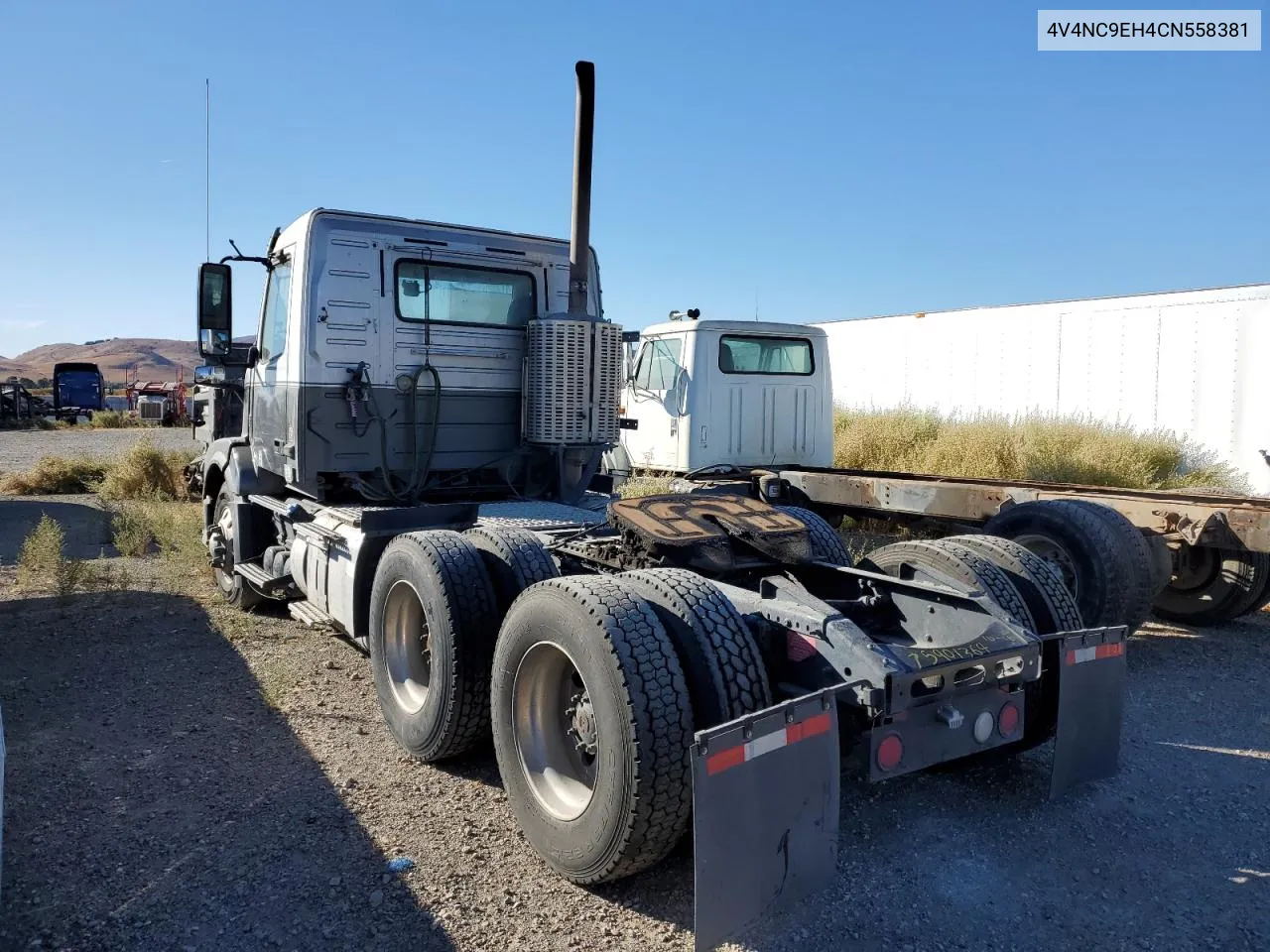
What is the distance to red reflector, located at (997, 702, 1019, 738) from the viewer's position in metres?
3.39

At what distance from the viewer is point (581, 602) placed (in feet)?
10.5

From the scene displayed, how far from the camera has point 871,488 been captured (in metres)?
7.70

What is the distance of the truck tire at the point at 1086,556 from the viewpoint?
18.0ft

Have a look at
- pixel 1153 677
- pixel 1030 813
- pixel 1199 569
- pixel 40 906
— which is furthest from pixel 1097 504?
pixel 40 906

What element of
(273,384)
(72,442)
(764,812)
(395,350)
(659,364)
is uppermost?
(659,364)

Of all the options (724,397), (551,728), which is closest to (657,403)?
(724,397)

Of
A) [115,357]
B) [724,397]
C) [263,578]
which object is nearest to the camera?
[263,578]

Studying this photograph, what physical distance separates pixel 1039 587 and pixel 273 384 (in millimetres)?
4782

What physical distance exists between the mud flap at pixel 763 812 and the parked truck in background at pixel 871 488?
8.05 ft

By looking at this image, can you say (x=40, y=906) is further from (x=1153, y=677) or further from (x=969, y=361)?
(x=969, y=361)

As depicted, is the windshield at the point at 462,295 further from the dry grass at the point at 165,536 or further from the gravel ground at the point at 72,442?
the gravel ground at the point at 72,442

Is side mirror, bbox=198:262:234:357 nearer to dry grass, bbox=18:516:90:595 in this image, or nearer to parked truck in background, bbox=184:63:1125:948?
parked truck in background, bbox=184:63:1125:948

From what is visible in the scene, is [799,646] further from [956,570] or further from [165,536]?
[165,536]

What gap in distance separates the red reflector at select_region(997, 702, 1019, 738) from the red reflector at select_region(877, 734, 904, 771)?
52 cm
